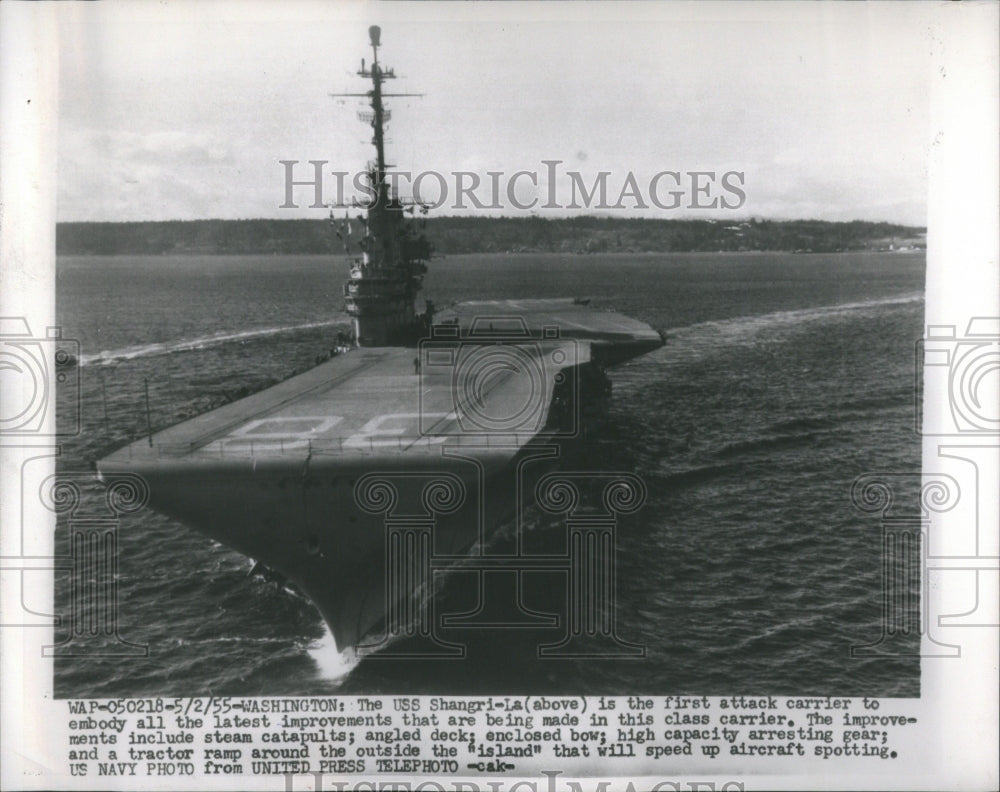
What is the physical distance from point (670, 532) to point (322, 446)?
7588 mm

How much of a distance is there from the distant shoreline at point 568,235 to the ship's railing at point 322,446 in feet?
10.2

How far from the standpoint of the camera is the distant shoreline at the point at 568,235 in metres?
13.5

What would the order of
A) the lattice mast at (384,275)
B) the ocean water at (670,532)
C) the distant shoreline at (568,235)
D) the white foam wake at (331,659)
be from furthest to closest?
the lattice mast at (384,275) → the distant shoreline at (568,235) → the white foam wake at (331,659) → the ocean water at (670,532)

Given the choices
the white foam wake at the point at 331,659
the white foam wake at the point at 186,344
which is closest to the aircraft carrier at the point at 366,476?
the white foam wake at the point at 331,659

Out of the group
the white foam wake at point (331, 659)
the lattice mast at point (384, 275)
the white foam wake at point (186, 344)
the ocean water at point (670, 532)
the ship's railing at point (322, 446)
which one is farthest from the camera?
the white foam wake at point (186, 344)

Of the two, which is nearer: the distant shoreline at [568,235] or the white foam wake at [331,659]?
the white foam wake at [331,659]

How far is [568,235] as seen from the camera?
24.2 metres

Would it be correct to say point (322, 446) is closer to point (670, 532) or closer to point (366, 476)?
point (366, 476)

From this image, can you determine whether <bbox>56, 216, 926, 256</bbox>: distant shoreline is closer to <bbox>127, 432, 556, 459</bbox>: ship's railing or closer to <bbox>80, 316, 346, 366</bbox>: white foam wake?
<bbox>127, 432, 556, 459</bbox>: ship's railing

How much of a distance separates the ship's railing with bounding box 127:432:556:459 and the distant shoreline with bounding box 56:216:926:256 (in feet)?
10.2

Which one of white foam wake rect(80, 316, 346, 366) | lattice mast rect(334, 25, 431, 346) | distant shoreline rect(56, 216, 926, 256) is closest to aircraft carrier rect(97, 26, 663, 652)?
distant shoreline rect(56, 216, 926, 256)

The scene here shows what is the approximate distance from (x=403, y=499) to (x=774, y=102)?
7.63 m

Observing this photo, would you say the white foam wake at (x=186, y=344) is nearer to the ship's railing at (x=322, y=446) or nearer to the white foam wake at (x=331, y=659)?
the ship's railing at (x=322, y=446)

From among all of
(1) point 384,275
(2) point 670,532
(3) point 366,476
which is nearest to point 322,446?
(3) point 366,476
